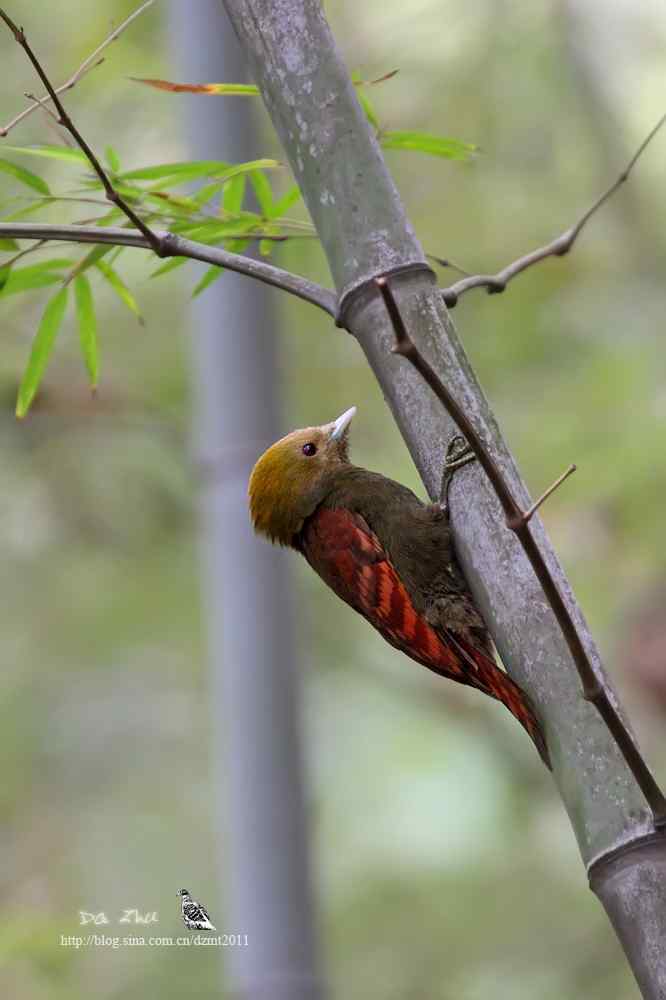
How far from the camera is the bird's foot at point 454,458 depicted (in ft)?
5.77

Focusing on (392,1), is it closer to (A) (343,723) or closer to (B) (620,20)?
(B) (620,20)

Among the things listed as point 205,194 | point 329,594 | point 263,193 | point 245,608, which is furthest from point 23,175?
point 329,594

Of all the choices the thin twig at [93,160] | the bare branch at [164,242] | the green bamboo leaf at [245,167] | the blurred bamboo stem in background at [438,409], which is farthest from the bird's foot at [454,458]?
the green bamboo leaf at [245,167]

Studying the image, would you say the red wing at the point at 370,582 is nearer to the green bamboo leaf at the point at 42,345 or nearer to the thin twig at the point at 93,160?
the green bamboo leaf at the point at 42,345

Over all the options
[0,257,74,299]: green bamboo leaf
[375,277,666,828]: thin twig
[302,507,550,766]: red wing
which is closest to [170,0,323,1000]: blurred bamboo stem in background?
[302,507,550,766]: red wing

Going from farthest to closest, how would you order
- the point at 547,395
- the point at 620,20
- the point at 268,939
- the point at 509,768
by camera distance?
the point at 620,20 → the point at 509,768 → the point at 547,395 → the point at 268,939

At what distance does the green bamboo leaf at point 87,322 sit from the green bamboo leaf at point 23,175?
0.17 meters

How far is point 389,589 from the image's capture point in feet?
9.26

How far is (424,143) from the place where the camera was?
2336 mm

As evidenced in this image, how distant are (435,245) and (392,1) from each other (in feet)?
4.20

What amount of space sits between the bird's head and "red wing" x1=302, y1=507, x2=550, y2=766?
0.04 meters

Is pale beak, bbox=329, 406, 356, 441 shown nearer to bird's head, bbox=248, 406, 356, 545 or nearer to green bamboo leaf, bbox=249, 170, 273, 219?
bird's head, bbox=248, 406, 356, 545

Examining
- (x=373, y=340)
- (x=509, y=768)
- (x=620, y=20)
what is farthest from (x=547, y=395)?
(x=373, y=340)

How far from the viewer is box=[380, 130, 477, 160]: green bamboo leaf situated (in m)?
2.28
